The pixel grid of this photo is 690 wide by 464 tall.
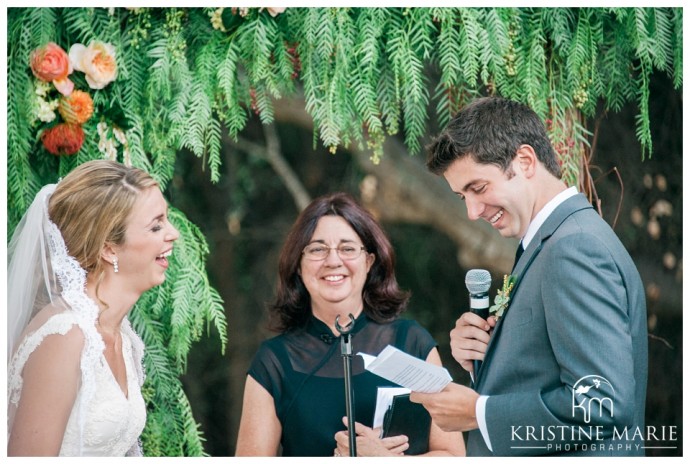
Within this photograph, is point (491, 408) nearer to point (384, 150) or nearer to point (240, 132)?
point (384, 150)

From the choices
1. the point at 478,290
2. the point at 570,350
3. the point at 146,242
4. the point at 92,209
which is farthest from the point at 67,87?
the point at 570,350

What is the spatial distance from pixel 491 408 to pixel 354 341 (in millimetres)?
869

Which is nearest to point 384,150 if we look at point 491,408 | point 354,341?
point 354,341

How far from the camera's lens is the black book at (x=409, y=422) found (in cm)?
336

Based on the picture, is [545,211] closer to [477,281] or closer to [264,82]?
[477,281]

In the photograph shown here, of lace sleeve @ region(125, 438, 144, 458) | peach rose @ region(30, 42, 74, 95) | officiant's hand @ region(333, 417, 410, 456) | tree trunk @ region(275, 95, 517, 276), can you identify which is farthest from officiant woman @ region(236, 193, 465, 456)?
peach rose @ region(30, 42, 74, 95)

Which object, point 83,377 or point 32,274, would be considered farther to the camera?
point 32,274

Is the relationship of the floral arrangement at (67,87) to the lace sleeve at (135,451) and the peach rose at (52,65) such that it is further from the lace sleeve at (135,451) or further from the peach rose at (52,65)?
the lace sleeve at (135,451)

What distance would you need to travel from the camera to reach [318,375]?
3.40m

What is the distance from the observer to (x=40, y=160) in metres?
3.58

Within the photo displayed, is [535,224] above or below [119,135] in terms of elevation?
below

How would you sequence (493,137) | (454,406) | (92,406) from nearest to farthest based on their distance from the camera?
(454,406) → (493,137) → (92,406)

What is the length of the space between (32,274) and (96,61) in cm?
96

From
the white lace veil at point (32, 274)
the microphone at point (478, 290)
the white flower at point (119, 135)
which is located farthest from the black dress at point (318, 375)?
the white flower at point (119, 135)
